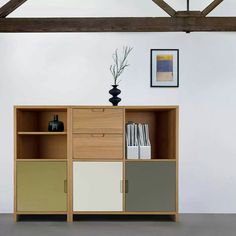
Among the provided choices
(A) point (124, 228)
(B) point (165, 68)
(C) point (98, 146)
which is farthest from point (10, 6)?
(A) point (124, 228)

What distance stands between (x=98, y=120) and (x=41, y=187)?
100cm

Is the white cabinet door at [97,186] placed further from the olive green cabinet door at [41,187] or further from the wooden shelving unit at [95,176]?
the olive green cabinet door at [41,187]

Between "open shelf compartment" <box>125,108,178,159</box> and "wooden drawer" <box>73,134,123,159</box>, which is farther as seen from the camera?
"open shelf compartment" <box>125,108,178,159</box>

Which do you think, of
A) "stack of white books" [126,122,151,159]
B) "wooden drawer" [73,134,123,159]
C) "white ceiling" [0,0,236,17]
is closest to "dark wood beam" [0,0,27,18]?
"white ceiling" [0,0,236,17]

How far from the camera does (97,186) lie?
14.8 ft

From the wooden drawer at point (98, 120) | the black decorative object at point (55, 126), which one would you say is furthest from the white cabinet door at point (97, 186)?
the black decorative object at point (55, 126)

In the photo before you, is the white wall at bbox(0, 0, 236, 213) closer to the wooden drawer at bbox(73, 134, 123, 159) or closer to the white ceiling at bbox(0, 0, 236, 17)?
the white ceiling at bbox(0, 0, 236, 17)

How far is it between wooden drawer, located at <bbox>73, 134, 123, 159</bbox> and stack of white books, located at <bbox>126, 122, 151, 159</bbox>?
0.38 ft

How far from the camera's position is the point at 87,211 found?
4504 millimetres

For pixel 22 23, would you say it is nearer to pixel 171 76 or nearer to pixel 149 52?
pixel 149 52

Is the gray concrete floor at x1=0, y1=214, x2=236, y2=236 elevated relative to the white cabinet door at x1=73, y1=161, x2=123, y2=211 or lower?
lower

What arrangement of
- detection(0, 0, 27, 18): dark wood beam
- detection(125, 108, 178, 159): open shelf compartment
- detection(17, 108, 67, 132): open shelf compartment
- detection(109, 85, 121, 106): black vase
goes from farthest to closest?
detection(17, 108, 67, 132): open shelf compartment
detection(125, 108, 178, 159): open shelf compartment
detection(109, 85, 121, 106): black vase
detection(0, 0, 27, 18): dark wood beam

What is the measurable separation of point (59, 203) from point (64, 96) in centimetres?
142

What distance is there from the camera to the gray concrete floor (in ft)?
13.5
